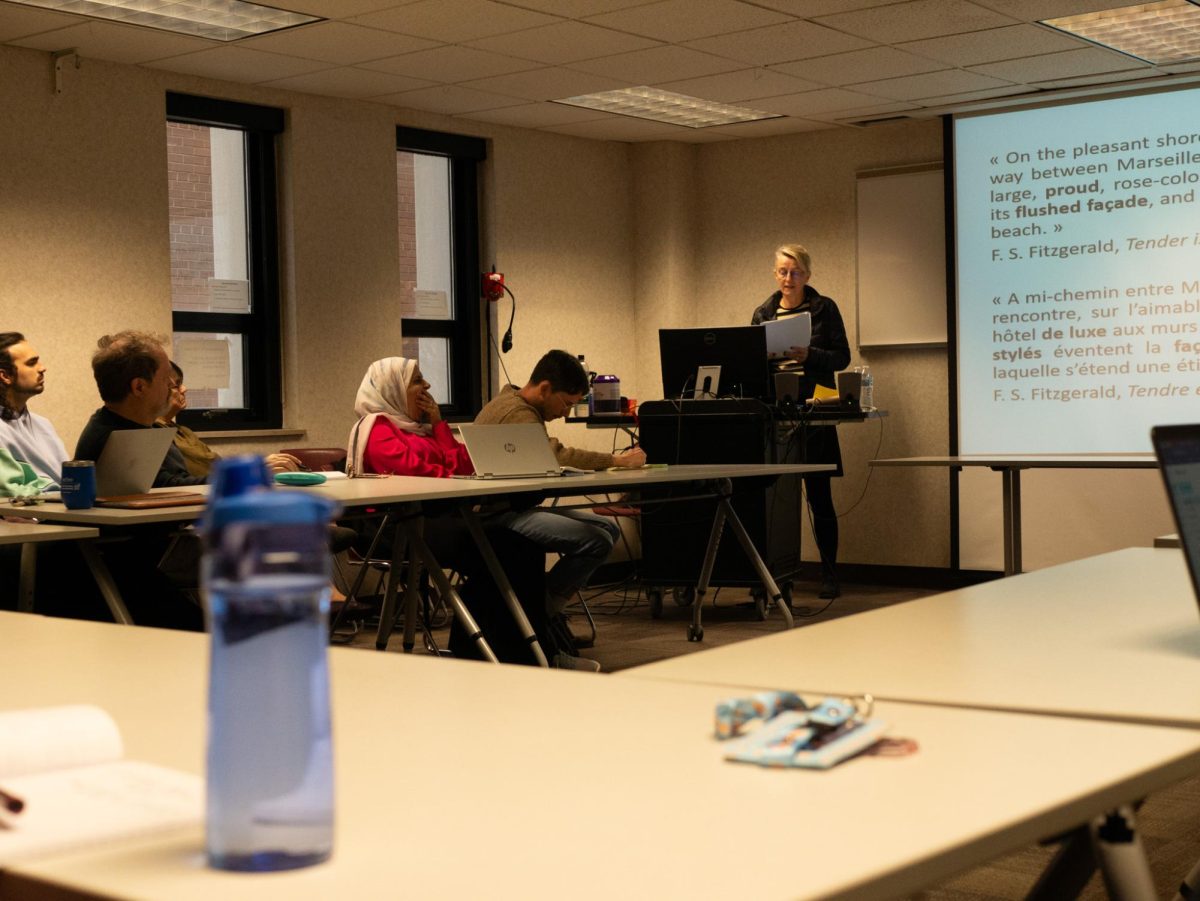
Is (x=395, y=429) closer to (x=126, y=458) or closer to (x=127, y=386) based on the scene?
(x=127, y=386)

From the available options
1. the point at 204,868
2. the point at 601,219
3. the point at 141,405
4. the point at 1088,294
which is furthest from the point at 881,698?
the point at 601,219

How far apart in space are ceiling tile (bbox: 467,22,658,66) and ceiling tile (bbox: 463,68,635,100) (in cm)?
29

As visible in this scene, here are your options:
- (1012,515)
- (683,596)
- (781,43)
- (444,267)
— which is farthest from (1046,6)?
(444,267)

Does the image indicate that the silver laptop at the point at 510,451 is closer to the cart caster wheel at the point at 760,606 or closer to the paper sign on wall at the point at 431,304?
the cart caster wheel at the point at 760,606

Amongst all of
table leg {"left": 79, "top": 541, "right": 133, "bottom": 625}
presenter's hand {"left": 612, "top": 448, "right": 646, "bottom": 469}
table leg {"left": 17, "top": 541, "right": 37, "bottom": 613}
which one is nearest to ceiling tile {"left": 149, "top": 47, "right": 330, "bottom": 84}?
presenter's hand {"left": 612, "top": 448, "right": 646, "bottom": 469}

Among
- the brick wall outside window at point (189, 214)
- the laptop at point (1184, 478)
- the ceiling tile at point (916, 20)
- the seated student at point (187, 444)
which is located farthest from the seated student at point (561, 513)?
the laptop at point (1184, 478)

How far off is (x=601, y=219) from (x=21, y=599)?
523 centimetres

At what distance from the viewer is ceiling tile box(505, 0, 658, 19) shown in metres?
5.22

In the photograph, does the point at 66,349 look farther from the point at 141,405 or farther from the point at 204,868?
the point at 204,868

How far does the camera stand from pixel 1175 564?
231 centimetres

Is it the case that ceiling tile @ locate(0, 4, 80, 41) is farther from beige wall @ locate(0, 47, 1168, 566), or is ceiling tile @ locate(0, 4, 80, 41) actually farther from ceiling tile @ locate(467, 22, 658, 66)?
ceiling tile @ locate(467, 22, 658, 66)

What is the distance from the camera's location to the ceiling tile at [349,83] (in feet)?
20.8

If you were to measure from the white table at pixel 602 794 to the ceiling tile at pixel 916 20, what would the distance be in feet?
14.9

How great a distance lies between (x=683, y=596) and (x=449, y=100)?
8.70 ft
